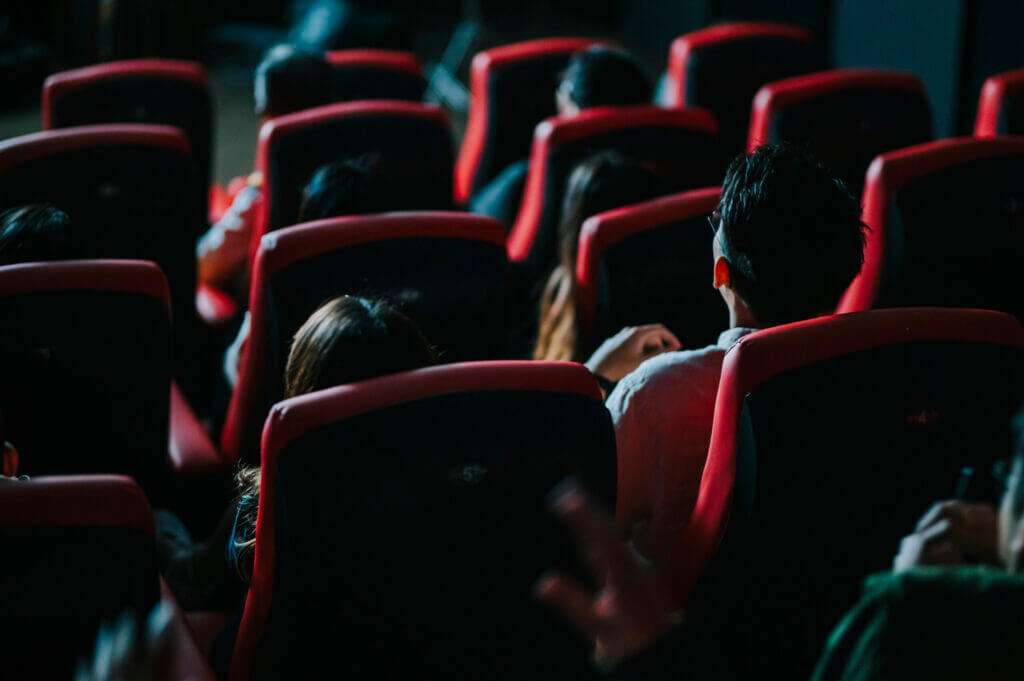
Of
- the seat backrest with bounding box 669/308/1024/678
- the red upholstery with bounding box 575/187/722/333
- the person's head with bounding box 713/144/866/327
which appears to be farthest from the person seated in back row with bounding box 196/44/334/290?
the seat backrest with bounding box 669/308/1024/678

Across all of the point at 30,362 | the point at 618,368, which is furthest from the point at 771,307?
the point at 30,362

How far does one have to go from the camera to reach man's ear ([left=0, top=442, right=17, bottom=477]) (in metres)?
1.67

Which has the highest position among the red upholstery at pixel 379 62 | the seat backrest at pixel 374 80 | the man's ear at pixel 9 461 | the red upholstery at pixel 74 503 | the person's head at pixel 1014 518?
the person's head at pixel 1014 518

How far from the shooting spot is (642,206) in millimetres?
2084

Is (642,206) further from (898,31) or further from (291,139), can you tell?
(898,31)

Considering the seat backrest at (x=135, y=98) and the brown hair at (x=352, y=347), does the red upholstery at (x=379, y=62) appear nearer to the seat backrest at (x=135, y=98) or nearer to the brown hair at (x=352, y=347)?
the seat backrest at (x=135, y=98)

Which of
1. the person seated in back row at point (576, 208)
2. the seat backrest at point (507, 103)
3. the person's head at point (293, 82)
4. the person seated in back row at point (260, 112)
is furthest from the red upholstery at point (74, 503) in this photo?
the seat backrest at point (507, 103)

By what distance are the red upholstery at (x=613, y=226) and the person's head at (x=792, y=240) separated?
14.5 inches

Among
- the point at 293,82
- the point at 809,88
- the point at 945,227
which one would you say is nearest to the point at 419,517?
the point at 945,227

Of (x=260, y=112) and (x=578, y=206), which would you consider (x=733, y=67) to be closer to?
(x=260, y=112)

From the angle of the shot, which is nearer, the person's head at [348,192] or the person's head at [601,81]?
the person's head at [348,192]

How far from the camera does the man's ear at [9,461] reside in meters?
1.67

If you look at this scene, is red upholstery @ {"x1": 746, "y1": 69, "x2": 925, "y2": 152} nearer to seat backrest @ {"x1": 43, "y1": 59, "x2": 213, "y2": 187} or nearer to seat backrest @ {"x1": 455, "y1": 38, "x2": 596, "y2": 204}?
seat backrest @ {"x1": 455, "y1": 38, "x2": 596, "y2": 204}

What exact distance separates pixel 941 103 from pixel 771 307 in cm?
364
